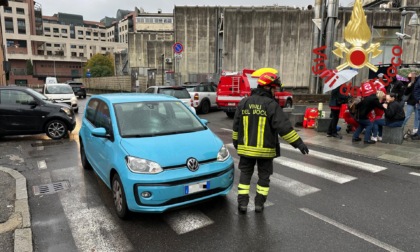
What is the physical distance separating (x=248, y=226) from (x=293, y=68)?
24363 mm

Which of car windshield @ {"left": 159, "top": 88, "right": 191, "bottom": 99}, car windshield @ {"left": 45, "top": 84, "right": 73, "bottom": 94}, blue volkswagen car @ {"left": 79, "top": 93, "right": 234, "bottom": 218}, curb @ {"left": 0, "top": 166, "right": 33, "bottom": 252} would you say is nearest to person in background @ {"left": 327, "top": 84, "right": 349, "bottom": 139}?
blue volkswagen car @ {"left": 79, "top": 93, "right": 234, "bottom": 218}

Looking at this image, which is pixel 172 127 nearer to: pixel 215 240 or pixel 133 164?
pixel 133 164

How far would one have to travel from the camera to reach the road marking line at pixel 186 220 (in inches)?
157

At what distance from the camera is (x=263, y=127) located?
414cm

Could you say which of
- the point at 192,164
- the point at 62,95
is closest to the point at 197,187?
the point at 192,164

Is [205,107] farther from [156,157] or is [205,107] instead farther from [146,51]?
[146,51]

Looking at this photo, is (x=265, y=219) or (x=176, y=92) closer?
(x=265, y=219)

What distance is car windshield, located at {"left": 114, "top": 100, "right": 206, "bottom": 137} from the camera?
4.70 meters

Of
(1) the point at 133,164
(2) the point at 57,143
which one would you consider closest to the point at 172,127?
(1) the point at 133,164

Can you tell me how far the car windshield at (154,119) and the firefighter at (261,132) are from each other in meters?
1.01

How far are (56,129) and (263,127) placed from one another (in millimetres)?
8059

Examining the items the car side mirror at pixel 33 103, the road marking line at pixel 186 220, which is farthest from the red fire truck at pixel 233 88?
the road marking line at pixel 186 220

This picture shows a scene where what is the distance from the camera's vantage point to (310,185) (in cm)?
558

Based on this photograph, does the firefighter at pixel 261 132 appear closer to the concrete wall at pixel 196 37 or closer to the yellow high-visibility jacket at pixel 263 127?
the yellow high-visibility jacket at pixel 263 127
